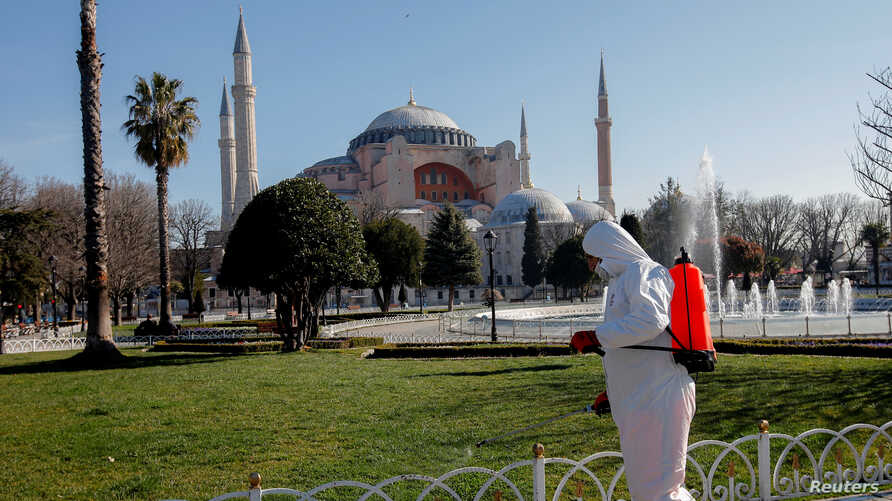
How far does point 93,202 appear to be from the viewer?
1262 centimetres

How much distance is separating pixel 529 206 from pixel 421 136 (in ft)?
69.5

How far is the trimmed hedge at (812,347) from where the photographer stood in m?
11.5

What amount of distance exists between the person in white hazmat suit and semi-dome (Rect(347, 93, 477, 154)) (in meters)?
74.4

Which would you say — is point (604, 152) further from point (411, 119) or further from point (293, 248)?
point (293, 248)

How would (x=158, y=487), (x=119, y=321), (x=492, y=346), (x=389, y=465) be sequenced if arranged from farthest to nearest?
→ 1. (x=119, y=321)
2. (x=492, y=346)
3. (x=389, y=465)
4. (x=158, y=487)

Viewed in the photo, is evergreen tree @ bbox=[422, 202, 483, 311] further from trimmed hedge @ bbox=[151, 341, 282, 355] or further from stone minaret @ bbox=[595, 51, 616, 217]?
stone minaret @ bbox=[595, 51, 616, 217]

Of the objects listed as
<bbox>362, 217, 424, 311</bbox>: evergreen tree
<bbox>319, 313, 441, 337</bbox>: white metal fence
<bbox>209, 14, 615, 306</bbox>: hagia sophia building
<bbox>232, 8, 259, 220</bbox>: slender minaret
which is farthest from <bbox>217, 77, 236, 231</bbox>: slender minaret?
<bbox>319, 313, 441, 337</bbox>: white metal fence

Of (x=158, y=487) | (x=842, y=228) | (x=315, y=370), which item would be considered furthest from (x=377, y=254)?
(x=842, y=228)

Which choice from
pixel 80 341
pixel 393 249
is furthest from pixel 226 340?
pixel 393 249

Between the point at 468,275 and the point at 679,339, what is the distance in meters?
34.4

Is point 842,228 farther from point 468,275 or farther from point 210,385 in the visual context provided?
point 210,385

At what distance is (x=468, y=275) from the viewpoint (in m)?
37.7

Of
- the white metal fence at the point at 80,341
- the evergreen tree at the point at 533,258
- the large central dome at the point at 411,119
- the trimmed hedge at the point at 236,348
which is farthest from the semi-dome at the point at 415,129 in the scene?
the trimmed hedge at the point at 236,348

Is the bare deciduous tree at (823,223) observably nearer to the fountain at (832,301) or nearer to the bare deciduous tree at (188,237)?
the fountain at (832,301)
